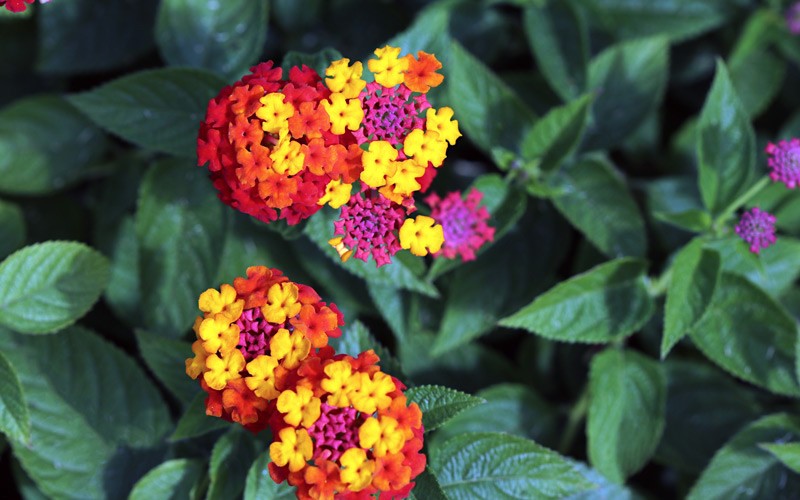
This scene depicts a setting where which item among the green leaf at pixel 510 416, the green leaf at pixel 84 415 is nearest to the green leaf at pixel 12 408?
the green leaf at pixel 84 415

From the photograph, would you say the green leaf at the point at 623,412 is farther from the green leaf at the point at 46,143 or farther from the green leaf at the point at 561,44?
the green leaf at the point at 46,143

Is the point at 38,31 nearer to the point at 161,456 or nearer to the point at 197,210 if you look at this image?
the point at 197,210

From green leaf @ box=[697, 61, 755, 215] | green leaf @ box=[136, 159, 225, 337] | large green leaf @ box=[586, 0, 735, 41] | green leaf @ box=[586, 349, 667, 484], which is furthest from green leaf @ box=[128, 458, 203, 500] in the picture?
large green leaf @ box=[586, 0, 735, 41]

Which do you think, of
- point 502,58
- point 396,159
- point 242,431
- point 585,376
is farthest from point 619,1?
point 242,431

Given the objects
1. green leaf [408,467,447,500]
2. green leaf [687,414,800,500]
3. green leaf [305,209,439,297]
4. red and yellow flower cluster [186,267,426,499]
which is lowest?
green leaf [687,414,800,500]

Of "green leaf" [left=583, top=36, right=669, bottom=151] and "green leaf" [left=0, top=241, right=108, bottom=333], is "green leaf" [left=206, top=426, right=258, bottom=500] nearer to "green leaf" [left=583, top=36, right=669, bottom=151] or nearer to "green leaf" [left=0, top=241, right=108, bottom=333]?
"green leaf" [left=0, top=241, right=108, bottom=333]

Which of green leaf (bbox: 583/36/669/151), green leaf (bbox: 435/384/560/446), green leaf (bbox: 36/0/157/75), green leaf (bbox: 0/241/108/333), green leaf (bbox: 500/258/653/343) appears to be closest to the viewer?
green leaf (bbox: 0/241/108/333)
